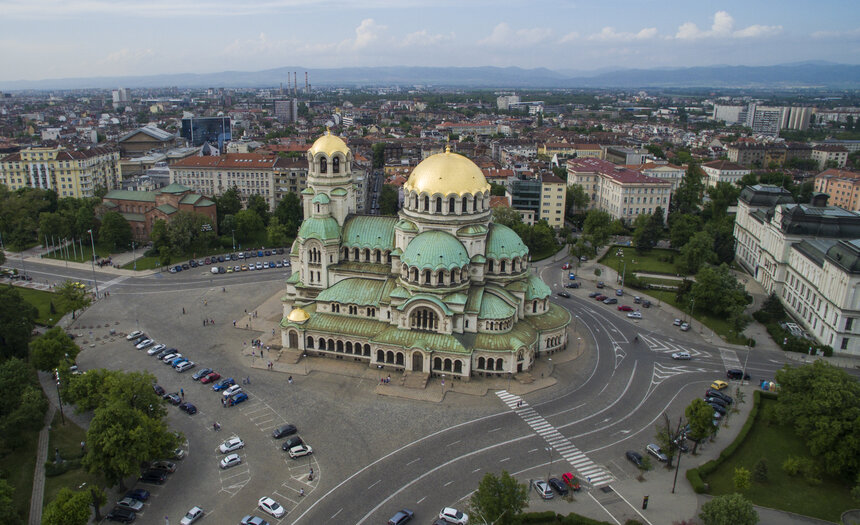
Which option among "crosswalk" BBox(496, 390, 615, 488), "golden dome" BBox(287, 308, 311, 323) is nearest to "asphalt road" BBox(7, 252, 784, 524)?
"crosswalk" BBox(496, 390, 615, 488)

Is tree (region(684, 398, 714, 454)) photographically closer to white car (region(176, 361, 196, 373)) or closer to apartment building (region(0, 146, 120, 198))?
white car (region(176, 361, 196, 373))

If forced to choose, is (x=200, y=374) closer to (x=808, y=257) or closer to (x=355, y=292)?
(x=355, y=292)

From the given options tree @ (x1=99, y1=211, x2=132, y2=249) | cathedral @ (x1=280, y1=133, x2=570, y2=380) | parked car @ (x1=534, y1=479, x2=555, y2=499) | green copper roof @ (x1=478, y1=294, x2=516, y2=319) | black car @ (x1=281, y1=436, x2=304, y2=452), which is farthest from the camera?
tree @ (x1=99, y1=211, x2=132, y2=249)

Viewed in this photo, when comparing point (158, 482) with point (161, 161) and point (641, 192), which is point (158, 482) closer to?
point (641, 192)

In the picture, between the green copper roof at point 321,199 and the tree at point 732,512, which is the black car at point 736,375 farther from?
the green copper roof at point 321,199

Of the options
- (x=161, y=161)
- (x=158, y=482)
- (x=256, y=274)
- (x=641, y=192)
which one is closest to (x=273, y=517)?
(x=158, y=482)

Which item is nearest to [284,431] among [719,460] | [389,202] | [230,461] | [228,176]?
[230,461]

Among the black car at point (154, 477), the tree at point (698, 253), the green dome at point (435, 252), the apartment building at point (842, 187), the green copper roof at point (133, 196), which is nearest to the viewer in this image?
the black car at point (154, 477)

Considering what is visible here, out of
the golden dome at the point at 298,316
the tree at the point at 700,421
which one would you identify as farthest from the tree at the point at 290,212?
the tree at the point at 700,421
